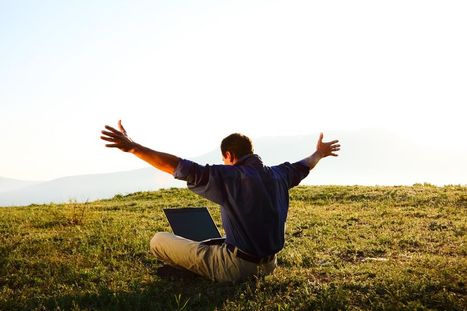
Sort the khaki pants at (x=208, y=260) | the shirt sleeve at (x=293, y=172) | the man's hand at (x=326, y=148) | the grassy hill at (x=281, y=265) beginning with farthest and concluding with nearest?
the man's hand at (x=326, y=148), the shirt sleeve at (x=293, y=172), the khaki pants at (x=208, y=260), the grassy hill at (x=281, y=265)

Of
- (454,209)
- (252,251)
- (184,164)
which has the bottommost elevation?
(454,209)

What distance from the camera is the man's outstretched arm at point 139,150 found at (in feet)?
19.9

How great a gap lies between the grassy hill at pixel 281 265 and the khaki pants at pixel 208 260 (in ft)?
0.68

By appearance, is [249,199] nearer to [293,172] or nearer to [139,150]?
[293,172]

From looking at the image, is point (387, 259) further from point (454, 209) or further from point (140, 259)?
point (454, 209)

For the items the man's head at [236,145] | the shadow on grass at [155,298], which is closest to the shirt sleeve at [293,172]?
the man's head at [236,145]

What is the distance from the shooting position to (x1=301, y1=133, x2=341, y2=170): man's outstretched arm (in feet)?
28.4

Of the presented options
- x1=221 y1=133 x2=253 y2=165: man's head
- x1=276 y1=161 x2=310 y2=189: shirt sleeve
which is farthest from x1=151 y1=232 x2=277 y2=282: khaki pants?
x1=221 y1=133 x2=253 y2=165: man's head

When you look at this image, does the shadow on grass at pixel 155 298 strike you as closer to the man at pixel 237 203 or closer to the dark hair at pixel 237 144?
the man at pixel 237 203

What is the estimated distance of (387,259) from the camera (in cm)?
1048

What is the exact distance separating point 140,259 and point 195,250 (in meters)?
2.97

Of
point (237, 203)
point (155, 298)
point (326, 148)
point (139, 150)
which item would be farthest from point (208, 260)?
point (326, 148)

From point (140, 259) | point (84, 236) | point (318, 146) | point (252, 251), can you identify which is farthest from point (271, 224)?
point (84, 236)

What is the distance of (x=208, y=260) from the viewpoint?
783 centimetres
